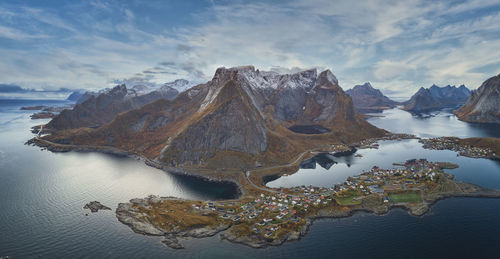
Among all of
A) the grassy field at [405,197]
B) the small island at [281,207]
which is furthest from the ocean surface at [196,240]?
the grassy field at [405,197]

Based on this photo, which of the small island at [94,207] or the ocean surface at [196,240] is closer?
the ocean surface at [196,240]

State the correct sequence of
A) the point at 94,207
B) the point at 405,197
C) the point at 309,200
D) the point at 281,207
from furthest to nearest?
the point at 405,197
the point at 309,200
the point at 94,207
the point at 281,207

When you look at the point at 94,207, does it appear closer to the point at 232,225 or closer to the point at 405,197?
the point at 232,225

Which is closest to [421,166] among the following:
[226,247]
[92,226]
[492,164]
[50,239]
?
[492,164]

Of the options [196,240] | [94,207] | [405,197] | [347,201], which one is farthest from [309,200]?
[94,207]

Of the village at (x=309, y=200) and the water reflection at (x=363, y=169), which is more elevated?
the water reflection at (x=363, y=169)

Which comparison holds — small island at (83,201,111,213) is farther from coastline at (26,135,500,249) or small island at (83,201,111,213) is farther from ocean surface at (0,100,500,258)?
coastline at (26,135,500,249)

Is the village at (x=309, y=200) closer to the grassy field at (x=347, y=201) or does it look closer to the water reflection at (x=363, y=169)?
the grassy field at (x=347, y=201)
